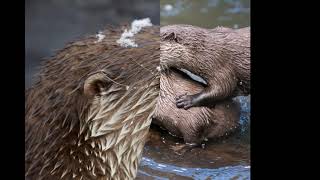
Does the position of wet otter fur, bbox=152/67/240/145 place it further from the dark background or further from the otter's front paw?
the dark background

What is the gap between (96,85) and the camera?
1.66 metres

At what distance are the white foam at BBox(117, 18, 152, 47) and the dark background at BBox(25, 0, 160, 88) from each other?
0.06ft

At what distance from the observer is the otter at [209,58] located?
5.43ft

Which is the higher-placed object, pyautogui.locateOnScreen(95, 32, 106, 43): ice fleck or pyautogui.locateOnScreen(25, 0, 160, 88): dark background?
pyautogui.locateOnScreen(25, 0, 160, 88): dark background

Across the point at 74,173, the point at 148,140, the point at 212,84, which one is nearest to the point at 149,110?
the point at 148,140

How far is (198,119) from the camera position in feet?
5.52

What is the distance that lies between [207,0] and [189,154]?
A: 1.76 ft

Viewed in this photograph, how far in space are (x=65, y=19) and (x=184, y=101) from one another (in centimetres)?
51

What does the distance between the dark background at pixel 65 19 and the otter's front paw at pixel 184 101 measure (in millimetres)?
310

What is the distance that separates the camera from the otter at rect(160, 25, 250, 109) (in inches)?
65.2

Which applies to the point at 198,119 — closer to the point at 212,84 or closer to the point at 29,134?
the point at 212,84

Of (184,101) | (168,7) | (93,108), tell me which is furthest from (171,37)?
(93,108)

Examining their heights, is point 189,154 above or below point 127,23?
below

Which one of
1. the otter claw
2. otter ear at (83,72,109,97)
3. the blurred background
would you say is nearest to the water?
the blurred background
